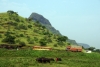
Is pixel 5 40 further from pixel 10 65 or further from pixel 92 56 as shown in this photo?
pixel 10 65

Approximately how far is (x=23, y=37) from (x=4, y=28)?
15964mm

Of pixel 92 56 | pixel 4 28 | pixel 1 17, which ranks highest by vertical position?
pixel 1 17

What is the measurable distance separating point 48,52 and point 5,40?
31.1 meters

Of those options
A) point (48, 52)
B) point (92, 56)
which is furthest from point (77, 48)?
point (48, 52)

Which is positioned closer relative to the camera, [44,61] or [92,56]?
[44,61]

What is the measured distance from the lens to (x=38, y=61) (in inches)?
1481

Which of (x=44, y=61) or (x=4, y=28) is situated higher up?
(x=4, y=28)

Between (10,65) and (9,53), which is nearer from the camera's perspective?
(10,65)

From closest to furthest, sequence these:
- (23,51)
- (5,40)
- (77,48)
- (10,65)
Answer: (10,65), (23,51), (77,48), (5,40)

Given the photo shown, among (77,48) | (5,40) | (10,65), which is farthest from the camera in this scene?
(5,40)

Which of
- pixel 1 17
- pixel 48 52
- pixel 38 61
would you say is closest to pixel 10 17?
pixel 1 17

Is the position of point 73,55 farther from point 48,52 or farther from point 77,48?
point 77,48

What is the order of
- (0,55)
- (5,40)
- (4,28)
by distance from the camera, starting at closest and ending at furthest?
(0,55) → (5,40) → (4,28)

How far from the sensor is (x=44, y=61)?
37406mm
